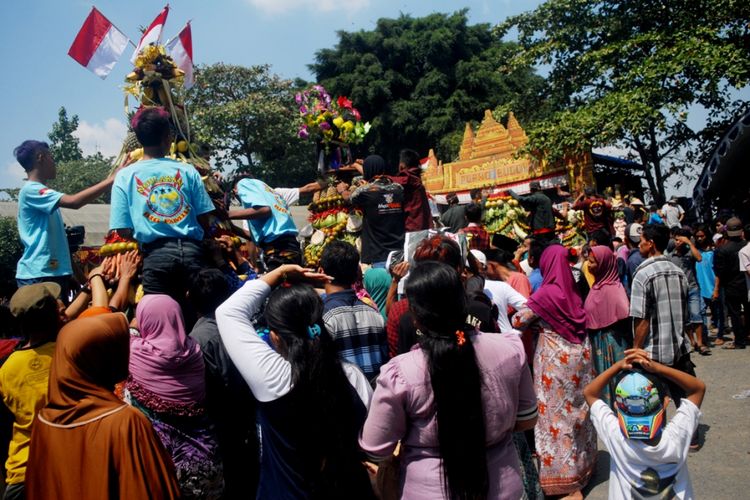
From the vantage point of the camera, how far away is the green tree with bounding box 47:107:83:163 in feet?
184

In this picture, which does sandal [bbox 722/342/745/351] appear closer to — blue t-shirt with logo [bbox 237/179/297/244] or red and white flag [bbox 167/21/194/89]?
blue t-shirt with logo [bbox 237/179/297/244]

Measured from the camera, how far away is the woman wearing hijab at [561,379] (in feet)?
16.1

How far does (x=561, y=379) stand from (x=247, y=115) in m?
23.9

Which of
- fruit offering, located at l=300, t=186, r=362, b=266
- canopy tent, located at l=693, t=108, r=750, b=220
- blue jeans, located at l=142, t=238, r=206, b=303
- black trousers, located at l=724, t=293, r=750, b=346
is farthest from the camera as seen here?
canopy tent, located at l=693, t=108, r=750, b=220

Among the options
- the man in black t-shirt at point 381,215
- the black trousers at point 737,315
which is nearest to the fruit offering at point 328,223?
the man in black t-shirt at point 381,215

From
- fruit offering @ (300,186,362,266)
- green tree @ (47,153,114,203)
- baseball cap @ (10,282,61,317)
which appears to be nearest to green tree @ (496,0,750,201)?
fruit offering @ (300,186,362,266)

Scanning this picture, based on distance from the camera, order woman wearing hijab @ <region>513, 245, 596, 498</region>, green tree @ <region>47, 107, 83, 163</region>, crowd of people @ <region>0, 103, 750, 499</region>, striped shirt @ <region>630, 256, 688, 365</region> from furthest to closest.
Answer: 1. green tree @ <region>47, 107, 83, 163</region>
2. striped shirt @ <region>630, 256, 688, 365</region>
3. woman wearing hijab @ <region>513, 245, 596, 498</region>
4. crowd of people @ <region>0, 103, 750, 499</region>

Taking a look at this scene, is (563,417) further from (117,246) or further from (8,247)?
(8,247)

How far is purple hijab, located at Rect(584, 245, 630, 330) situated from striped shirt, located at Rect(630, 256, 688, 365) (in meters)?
0.57

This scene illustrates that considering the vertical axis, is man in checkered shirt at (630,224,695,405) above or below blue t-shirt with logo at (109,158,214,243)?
below

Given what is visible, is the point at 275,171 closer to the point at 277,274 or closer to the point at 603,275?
the point at 603,275

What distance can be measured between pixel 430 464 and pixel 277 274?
110 cm

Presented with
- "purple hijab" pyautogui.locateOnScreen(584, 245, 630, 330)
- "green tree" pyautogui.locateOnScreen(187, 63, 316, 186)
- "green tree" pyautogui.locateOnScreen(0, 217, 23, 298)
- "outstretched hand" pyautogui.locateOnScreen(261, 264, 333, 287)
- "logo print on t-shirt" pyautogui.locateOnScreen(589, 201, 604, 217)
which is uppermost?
"green tree" pyautogui.locateOnScreen(187, 63, 316, 186)

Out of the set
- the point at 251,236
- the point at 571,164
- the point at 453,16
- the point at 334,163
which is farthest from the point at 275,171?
the point at 251,236
